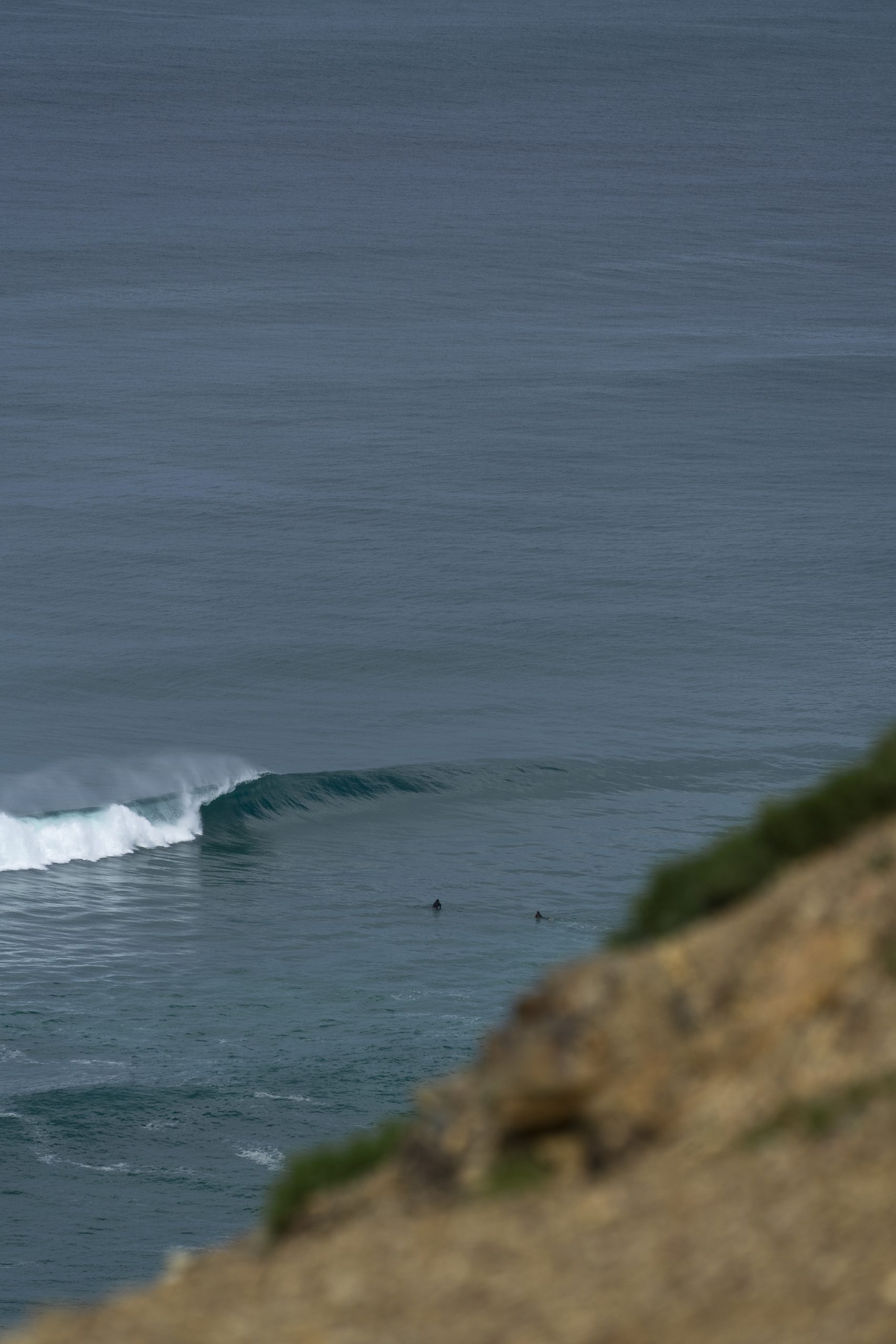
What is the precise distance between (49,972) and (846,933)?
50.2 meters

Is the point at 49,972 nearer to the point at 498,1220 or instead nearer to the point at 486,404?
the point at 498,1220

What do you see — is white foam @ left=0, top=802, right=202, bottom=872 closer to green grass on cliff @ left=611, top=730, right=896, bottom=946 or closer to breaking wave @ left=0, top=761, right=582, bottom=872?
breaking wave @ left=0, top=761, right=582, bottom=872

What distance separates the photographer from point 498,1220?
11188mm

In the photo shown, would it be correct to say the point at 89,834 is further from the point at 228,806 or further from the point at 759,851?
the point at 759,851

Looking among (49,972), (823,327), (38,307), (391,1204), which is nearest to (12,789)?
(49,972)

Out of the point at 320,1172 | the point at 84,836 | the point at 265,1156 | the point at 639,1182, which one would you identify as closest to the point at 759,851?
the point at 639,1182

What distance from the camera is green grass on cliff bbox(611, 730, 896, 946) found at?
46.8ft

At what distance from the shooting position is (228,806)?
80875mm

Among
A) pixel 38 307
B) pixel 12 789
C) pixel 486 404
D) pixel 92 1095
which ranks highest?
pixel 38 307

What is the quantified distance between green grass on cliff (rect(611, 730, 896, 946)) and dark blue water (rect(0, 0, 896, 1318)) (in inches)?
1060

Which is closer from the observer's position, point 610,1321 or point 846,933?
point 610,1321

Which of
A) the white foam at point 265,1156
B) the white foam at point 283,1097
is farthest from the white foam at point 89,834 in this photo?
the white foam at point 265,1156

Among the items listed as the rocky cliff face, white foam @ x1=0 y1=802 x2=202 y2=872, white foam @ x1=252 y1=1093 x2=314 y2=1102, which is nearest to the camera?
the rocky cliff face

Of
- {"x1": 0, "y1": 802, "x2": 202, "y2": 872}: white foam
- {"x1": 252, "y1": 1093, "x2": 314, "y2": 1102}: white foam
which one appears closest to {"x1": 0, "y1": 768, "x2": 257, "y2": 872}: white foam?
{"x1": 0, "y1": 802, "x2": 202, "y2": 872}: white foam
